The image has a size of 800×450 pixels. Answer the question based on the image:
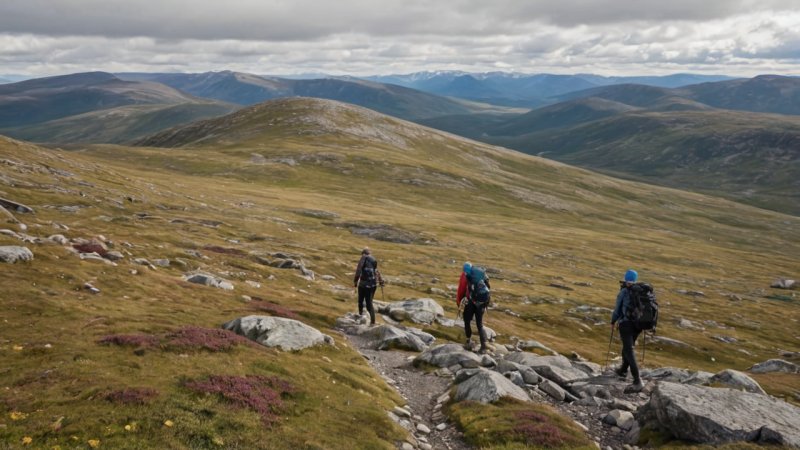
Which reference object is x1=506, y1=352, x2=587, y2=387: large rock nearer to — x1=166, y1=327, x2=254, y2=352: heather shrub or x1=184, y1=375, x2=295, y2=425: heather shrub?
x1=184, y1=375, x2=295, y2=425: heather shrub

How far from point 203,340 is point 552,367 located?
19390 mm

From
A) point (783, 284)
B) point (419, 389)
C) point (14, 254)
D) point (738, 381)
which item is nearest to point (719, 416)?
point (738, 381)

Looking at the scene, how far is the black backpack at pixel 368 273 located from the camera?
36750 mm

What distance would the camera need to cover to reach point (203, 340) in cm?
2442

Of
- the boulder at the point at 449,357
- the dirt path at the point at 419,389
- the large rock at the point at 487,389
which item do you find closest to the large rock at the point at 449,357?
the boulder at the point at 449,357

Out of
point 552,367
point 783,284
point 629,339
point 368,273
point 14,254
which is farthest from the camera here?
point 783,284

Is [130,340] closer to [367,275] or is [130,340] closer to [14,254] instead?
[14,254]

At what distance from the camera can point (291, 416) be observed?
19.2 meters

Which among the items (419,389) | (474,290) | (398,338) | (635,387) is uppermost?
(474,290)

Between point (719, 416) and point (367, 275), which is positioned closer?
point (719, 416)

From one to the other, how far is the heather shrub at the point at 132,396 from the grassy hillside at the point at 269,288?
0.22 ft

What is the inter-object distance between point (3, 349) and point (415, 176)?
17459 cm

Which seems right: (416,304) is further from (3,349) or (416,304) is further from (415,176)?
(415,176)

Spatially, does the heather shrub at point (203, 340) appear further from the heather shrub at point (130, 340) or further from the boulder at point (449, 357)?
the boulder at point (449, 357)
